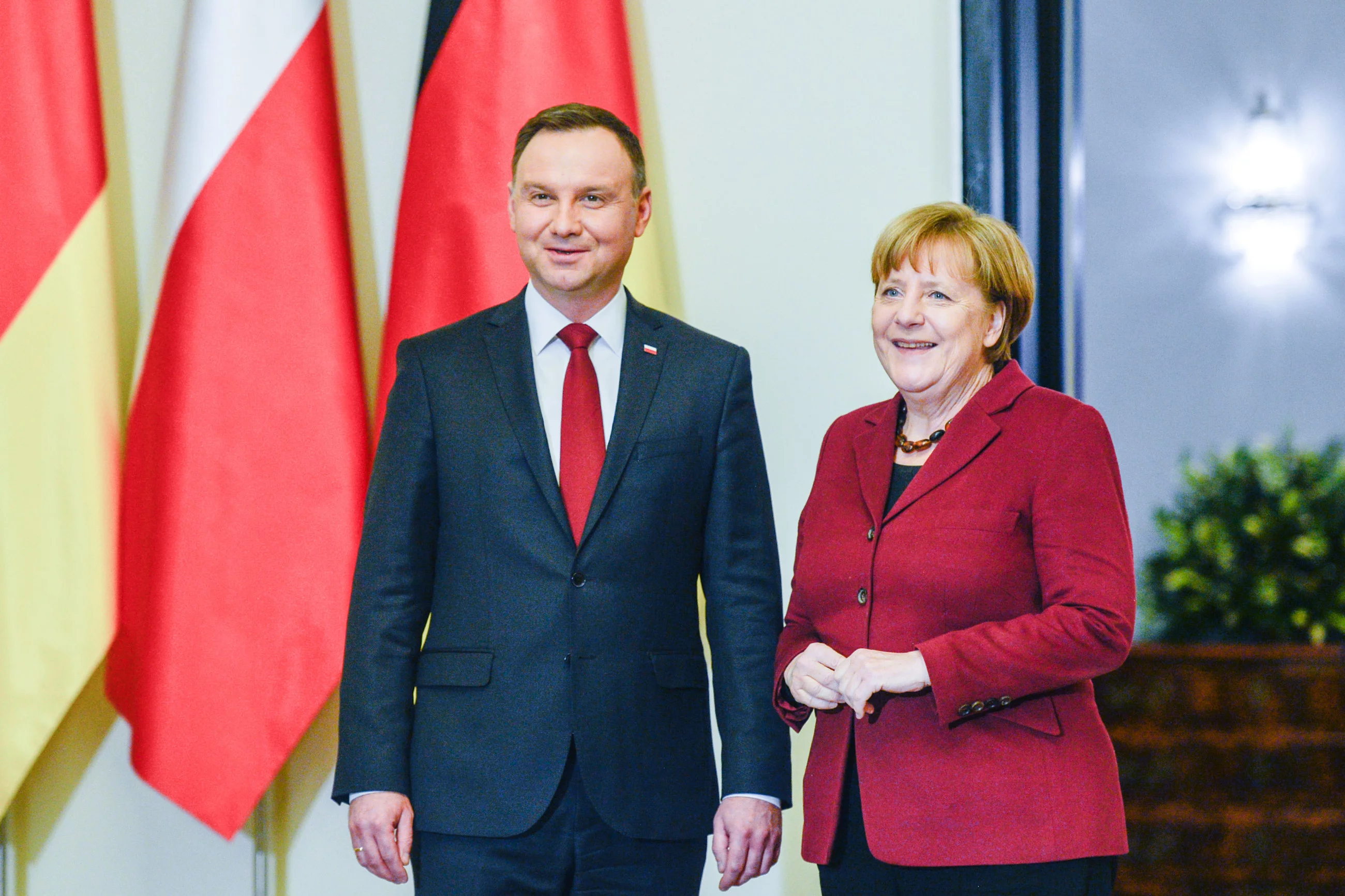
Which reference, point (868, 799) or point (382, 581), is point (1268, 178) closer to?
point (868, 799)

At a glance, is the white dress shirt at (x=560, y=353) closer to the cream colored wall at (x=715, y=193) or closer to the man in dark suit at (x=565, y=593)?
the man in dark suit at (x=565, y=593)

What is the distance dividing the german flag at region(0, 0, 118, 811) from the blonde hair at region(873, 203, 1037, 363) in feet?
4.72

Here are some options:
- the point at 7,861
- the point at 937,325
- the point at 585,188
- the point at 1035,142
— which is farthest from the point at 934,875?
the point at 7,861

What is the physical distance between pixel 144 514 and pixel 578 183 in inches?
41.4

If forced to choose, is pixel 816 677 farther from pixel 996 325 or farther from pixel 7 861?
pixel 7 861

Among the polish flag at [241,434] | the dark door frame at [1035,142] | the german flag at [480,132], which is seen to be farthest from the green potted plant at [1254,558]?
the polish flag at [241,434]

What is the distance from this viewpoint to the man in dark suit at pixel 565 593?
1503 millimetres

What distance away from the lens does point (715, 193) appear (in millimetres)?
2396

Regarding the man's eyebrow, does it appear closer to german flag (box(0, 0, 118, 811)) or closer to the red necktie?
the red necktie

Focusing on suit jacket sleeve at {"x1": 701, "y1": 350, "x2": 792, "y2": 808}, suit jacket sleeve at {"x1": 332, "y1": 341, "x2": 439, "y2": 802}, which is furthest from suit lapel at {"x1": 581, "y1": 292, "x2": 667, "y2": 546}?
suit jacket sleeve at {"x1": 332, "y1": 341, "x2": 439, "y2": 802}

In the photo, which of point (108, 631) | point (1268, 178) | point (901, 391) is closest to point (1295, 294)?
point (1268, 178)

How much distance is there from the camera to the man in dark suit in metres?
1.50

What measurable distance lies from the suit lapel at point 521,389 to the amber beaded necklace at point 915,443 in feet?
1.46

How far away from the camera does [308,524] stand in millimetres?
2057
